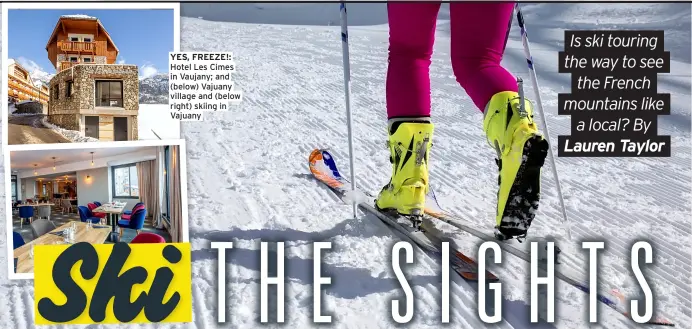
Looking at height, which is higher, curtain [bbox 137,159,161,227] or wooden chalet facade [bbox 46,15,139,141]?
wooden chalet facade [bbox 46,15,139,141]

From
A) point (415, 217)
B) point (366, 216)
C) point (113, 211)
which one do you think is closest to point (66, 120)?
point (113, 211)

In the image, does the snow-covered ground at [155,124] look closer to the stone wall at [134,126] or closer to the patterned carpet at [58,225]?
the stone wall at [134,126]

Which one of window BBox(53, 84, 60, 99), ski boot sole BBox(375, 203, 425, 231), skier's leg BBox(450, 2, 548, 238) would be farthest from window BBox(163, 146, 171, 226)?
skier's leg BBox(450, 2, 548, 238)

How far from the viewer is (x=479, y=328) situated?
1.67 meters

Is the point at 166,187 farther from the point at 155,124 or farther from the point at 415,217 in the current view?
the point at 415,217

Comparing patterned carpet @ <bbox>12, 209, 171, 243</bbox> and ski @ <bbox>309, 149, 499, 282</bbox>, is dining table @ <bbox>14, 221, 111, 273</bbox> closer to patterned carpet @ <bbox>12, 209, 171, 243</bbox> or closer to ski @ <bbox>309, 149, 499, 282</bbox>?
patterned carpet @ <bbox>12, 209, 171, 243</bbox>

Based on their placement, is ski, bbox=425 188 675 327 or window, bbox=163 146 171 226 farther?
window, bbox=163 146 171 226

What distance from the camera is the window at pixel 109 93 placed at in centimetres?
233

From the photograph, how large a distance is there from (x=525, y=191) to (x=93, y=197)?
1.87 m

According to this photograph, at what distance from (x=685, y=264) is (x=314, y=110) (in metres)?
3.48

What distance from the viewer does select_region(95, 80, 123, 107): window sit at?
2326 mm

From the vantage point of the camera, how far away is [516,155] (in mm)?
1845

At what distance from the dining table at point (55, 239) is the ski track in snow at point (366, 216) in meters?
0.07

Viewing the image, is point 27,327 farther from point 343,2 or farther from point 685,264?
point 685,264
